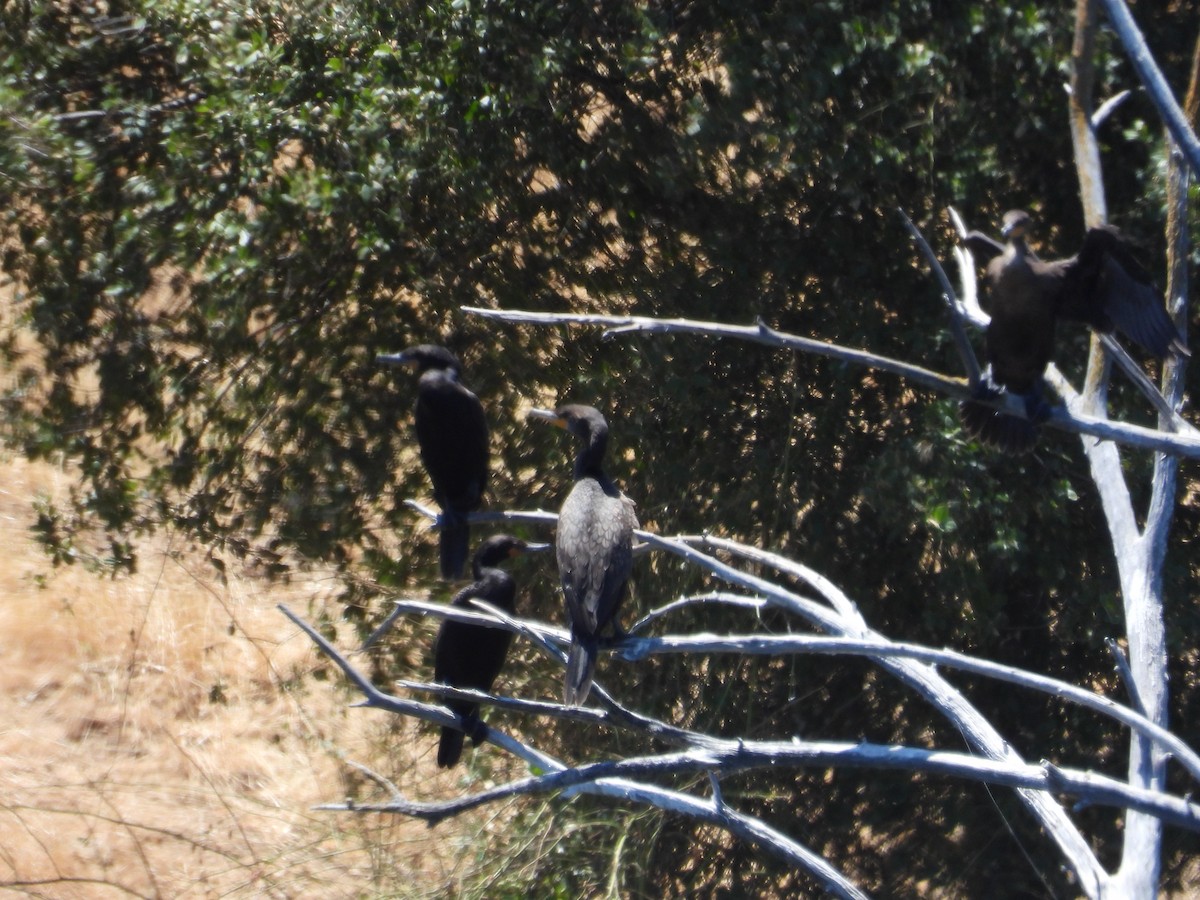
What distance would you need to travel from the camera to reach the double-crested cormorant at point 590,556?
3516 millimetres

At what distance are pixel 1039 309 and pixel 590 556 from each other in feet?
4.53

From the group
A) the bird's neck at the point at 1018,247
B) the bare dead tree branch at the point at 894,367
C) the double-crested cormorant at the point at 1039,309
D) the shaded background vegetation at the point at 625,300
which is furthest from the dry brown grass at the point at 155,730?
the bare dead tree branch at the point at 894,367

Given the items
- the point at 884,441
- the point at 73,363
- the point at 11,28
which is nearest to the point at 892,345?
the point at 884,441

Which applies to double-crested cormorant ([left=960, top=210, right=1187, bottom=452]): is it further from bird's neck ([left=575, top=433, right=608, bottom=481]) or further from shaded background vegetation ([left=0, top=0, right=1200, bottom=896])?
bird's neck ([left=575, top=433, right=608, bottom=481])

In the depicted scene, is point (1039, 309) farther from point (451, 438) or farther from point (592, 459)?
point (451, 438)

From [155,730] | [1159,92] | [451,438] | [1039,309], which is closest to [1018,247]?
[1039,309]

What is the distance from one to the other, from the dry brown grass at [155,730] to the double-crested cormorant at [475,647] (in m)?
1.58

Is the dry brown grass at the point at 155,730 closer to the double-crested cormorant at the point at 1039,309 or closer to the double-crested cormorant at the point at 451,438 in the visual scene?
the double-crested cormorant at the point at 451,438

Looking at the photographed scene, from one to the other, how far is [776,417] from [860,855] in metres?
1.99

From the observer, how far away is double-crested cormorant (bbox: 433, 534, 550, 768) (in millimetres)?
4547

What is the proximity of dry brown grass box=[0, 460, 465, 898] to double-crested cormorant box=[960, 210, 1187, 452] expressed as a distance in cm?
333

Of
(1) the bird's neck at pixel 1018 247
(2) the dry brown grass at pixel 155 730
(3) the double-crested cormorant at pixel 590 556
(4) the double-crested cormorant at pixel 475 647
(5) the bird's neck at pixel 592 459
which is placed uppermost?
(1) the bird's neck at pixel 1018 247

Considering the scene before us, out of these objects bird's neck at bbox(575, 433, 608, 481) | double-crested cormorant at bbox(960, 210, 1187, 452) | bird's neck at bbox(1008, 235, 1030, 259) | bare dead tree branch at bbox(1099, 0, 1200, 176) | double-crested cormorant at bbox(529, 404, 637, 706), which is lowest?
double-crested cormorant at bbox(529, 404, 637, 706)

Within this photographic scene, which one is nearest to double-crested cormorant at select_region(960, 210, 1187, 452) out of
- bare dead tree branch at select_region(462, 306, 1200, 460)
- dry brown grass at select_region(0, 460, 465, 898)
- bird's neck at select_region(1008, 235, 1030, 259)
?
bird's neck at select_region(1008, 235, 1030, 259)
